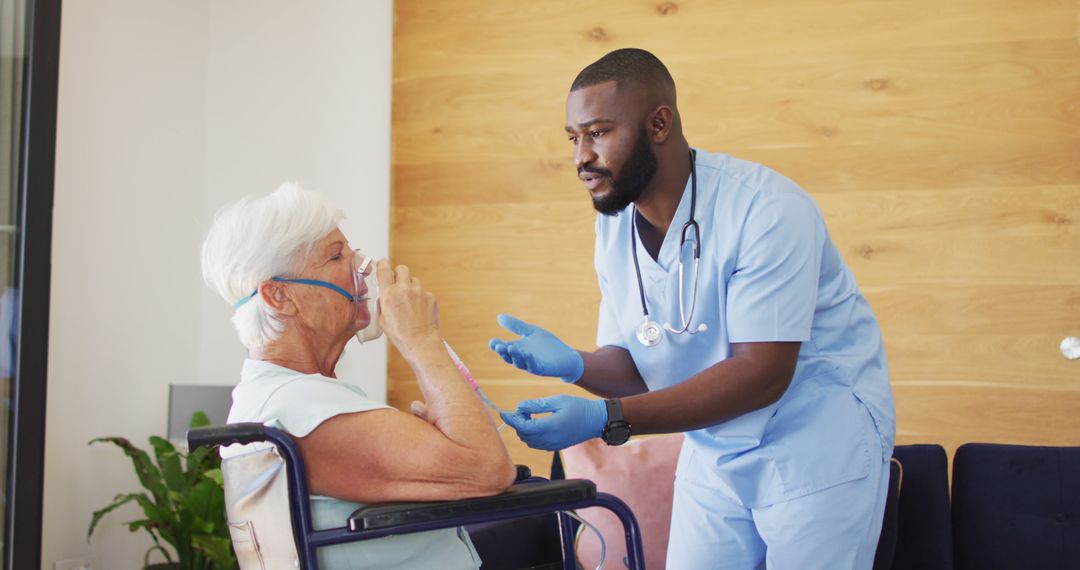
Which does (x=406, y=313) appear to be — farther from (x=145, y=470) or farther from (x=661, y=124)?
(x=145, y=470)

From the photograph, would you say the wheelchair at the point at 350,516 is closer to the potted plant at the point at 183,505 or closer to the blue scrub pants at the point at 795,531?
the blue scrub pants at the point at 795,531

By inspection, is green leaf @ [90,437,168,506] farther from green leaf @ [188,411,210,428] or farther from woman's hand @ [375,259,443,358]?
woman's hand @ [375,259,443,358]

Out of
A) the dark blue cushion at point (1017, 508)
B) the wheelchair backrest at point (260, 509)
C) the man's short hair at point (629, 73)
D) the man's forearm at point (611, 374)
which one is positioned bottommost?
the dark blue cushion at point (1017, 508)

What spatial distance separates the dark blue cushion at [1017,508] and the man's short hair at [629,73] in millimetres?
1108

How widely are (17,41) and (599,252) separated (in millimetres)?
1596

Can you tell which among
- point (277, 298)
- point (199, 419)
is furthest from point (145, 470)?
point (277, 298)

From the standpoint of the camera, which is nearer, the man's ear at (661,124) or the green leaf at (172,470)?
the man's ear at (661,124)

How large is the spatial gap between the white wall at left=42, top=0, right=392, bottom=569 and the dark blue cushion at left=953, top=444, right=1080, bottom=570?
165 centimetres

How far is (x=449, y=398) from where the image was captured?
4.50ft

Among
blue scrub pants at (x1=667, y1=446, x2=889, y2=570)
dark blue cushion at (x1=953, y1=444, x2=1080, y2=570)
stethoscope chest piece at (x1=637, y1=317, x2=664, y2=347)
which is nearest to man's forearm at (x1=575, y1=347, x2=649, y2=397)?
stethoscope chest piece at (x1=637, y1=317, x2=664, y2=347)

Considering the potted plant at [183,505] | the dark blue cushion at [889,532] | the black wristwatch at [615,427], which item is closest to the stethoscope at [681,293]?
the black wristwatch at [615,427]

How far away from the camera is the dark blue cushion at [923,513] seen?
6.80 feet

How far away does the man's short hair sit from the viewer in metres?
1.72

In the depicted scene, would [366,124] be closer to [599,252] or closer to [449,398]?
[599,252]
